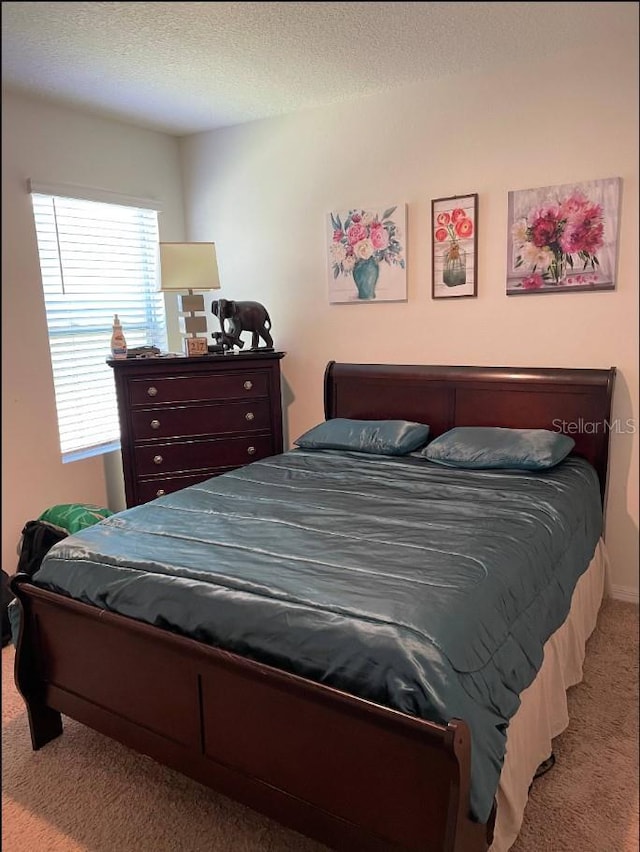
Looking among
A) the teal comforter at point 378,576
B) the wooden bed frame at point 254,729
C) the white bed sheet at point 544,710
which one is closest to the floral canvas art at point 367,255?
the teal comforter at point 378,576

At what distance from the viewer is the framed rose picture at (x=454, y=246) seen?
9.20 feet

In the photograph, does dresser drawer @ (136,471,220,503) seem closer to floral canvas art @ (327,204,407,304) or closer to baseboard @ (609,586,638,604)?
floral canvas art @ (327,204,407,304)

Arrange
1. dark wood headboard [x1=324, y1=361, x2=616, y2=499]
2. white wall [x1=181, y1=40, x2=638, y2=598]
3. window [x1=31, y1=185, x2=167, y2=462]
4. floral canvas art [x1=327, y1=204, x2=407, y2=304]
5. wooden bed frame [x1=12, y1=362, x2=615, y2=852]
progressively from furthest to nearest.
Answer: floral canvas art [x1=327, y1=204, x2=407, y2=304] < dark wood headboard [x1=324, y1=361, x2=616, y2=499] < white wall [x1=181, y1=40, x2=638, y2=598] < window [x1=31, y1=185, x2=167, y2=462] < wooden bed frame [x1=12, y1=362, x2=615, y2=852]

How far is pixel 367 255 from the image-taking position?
315 centimetres

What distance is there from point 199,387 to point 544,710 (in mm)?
2062

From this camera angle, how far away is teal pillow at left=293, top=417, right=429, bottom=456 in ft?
9.25

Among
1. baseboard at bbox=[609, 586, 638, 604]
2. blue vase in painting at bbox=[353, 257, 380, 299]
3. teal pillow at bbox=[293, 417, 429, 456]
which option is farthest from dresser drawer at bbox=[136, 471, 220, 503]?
baseboard at bbox=[609, 586, 638, 604]

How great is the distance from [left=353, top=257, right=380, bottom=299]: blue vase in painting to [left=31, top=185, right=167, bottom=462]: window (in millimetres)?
1018

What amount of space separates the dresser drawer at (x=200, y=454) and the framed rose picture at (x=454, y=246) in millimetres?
1182

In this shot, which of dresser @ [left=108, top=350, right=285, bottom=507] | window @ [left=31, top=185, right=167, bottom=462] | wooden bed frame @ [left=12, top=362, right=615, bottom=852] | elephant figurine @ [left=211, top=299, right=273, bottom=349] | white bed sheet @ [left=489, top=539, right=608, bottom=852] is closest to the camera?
wooden bed frame @ [left=12, top=362, right=615, bottom=852]

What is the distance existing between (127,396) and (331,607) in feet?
5.93

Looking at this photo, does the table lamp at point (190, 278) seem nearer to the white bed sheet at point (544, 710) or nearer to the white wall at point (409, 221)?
the white wall at point (409, 221)

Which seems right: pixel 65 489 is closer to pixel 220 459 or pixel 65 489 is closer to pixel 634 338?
pixel 220 459

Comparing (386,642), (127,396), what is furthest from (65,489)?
(386,642)
